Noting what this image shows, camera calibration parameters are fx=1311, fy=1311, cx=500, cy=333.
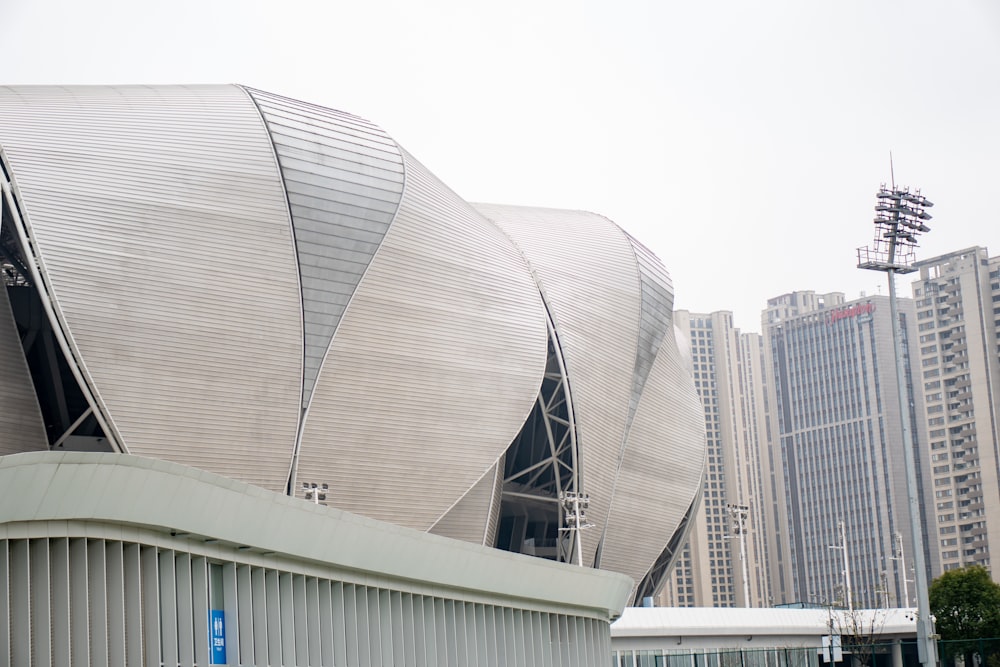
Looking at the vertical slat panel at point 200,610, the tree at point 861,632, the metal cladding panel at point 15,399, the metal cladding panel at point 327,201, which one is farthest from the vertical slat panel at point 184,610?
the tree at point 861,632

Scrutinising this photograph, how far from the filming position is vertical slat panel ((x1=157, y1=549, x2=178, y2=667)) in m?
16.2

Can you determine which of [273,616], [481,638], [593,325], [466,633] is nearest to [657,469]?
[593,325]

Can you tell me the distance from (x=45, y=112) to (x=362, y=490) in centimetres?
1918

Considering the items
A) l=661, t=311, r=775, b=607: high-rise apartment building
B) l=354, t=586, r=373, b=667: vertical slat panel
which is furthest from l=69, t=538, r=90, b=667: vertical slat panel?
l=661, t=311, r=775, b=607: high-rise apartment building

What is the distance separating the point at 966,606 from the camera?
7975 cm

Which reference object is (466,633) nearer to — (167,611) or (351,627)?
(351,627)

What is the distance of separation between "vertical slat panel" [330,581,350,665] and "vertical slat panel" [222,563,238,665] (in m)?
2.42

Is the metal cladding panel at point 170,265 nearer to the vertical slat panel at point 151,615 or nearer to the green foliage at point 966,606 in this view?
the vertical slat panel at point 151,615

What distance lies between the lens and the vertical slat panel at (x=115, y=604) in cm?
1555

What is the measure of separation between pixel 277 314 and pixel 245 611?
3348cm

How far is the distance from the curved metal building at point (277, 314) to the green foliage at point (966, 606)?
93.0 feet

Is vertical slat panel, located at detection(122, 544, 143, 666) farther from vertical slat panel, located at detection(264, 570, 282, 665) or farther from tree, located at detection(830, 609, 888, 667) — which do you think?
tree, located at detection(830, 609, 888, 667)

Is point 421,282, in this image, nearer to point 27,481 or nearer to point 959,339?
point 27,481

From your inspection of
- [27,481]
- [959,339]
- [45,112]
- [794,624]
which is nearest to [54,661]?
[27,481]
